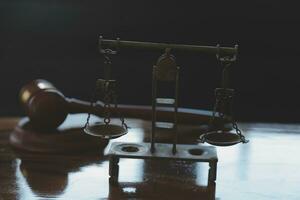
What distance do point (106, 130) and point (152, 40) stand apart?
49cm

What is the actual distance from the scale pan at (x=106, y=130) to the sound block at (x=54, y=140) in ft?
0.56

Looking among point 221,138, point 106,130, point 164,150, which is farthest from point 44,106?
point 221,138

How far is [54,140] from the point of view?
54.5 inches

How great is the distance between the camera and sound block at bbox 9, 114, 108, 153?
1.38 meters

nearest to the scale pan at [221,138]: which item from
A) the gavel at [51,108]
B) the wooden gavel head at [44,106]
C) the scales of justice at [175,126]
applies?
the scales of justice at [175,126]

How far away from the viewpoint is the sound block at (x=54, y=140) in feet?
4.51

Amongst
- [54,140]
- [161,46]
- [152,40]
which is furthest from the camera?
[152,40]

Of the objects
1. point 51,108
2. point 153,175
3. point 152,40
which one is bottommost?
point 153,175

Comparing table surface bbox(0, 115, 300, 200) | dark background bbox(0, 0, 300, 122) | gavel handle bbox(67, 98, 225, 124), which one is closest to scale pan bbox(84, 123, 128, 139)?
table surface bbox(0, 115, 300, 200)

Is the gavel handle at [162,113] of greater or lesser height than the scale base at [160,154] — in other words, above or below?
above

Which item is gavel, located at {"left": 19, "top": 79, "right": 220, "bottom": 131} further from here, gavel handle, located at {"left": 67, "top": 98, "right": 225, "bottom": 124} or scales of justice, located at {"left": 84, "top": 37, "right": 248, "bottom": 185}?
scales of justice, located at {"left": 84, "top": 37, "right": 248, "bottom": 185}

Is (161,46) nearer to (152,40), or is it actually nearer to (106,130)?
(106,130)

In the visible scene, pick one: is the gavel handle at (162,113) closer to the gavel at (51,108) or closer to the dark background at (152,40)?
the gavel at (51,108)

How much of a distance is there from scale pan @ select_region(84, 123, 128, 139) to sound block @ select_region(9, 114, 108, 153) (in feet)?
0.56
